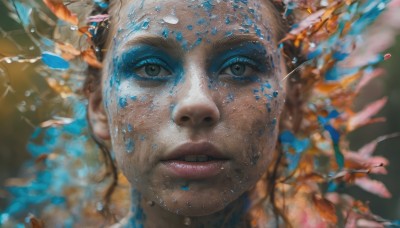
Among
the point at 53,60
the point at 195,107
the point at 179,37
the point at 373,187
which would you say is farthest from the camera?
the point at 373,187

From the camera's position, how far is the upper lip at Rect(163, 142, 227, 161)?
1630 mm

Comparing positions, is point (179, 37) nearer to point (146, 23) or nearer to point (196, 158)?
point (146, 23)

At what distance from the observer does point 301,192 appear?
2.41 m

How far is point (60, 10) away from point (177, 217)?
2.65 feet

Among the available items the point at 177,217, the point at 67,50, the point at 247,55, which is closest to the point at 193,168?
the point at 177,217

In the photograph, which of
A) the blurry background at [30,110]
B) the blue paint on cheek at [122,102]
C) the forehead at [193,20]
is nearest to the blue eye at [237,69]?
the forehead at [193,20]

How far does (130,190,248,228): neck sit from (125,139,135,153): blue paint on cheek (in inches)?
10.1

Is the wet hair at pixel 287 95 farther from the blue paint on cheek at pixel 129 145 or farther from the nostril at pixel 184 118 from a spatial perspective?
the nostril at pixel 184 118

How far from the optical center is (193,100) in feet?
5.32

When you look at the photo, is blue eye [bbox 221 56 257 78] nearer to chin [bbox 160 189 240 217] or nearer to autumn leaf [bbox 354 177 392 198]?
chin [bbox 160 189 240 217]

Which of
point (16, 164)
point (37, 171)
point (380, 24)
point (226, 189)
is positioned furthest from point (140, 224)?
point (16, 164)

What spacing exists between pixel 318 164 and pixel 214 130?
110cm

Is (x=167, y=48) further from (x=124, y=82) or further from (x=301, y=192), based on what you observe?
(x=301, y=192)

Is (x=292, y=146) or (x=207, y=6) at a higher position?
(x=207, y=6)
